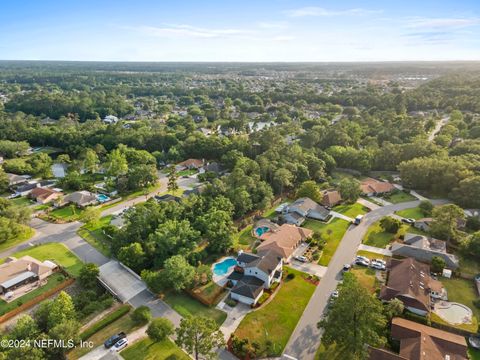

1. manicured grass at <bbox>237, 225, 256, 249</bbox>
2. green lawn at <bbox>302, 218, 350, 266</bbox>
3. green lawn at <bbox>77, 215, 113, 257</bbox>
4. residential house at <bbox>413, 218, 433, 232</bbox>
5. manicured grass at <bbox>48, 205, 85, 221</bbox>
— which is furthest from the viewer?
manicured grass at <bbox>48, 205, 85, 221</bbox>

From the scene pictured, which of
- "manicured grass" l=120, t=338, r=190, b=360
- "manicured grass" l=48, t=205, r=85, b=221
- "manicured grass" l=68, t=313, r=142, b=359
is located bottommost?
"manicured grass" l=48, t=205, r=85, b=221

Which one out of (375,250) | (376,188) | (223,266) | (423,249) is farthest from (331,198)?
(223,266)

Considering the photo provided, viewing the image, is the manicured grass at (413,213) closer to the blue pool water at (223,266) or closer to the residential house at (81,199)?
the blue pool water at (223,266)

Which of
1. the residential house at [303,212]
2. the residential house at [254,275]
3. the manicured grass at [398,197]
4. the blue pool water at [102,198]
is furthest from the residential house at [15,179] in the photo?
the manicured grass at [398,197]

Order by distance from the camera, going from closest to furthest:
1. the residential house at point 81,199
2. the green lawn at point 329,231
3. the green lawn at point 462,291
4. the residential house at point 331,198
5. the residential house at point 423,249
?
the green lawn at point 462,291, the residential house at point 423,249, the green lawn at point 329,231, the residential house at point 331,198, the residential house at point 81,199

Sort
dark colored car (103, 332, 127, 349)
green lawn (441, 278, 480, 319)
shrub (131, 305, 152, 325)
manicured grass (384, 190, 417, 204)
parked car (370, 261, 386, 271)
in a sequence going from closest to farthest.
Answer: dark colored car (103, 332, 127, 349) < shrub (131, 305, 152, 325) < green lawn (441, 278, 480, 319) < parked car (370, 261, 386, 271) < manicured grass (384, 190, 417, 204)

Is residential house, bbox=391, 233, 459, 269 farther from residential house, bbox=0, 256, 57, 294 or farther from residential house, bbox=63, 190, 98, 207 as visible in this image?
residential house, bbox=63, 190, 98, 207

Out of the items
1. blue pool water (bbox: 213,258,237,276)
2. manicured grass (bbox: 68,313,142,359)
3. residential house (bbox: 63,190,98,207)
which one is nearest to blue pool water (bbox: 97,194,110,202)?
residential house (bbox: 63,190,98,207)
